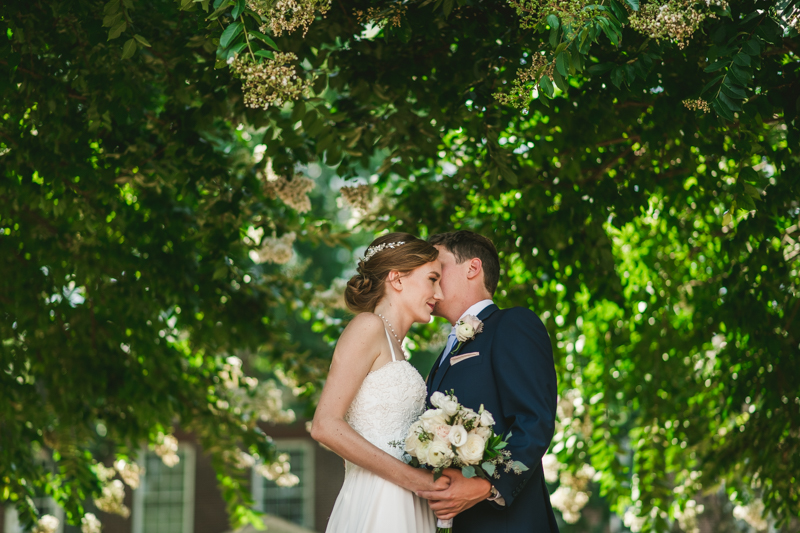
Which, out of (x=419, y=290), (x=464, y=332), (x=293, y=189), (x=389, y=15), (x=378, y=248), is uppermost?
(x=389, y=15)

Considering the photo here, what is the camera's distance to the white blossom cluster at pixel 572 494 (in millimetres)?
7609

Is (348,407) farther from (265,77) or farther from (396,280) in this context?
(265,77)

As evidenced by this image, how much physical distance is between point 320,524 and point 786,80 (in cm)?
1660

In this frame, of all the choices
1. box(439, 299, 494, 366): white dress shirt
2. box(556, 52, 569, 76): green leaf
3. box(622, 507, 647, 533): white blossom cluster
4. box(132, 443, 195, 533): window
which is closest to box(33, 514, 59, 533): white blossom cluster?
box(439, 299, 494, 366): white dress shirt

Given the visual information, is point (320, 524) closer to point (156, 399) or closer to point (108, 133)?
point (156, 399)

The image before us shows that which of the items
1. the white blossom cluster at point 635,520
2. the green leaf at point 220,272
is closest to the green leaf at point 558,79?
the green leaf at point 220,272

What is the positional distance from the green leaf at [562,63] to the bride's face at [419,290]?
123 centimetres

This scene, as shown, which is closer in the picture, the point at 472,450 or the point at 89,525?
the point at 472,450

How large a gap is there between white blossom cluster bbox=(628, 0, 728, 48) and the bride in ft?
4.55

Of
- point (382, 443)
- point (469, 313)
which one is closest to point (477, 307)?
point (469, 313)

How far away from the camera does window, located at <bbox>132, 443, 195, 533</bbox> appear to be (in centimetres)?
1717

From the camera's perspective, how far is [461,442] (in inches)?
107

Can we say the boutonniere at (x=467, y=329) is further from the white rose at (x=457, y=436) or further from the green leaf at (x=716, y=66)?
the green leaf at (x=716, y=66)

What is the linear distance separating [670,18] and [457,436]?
178cm
